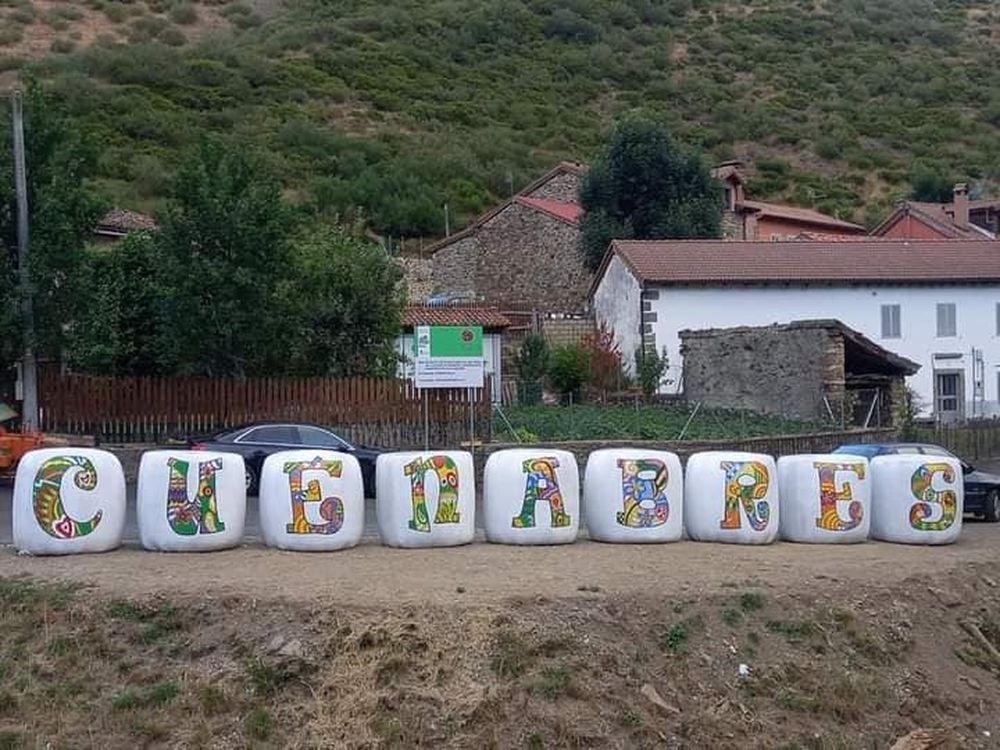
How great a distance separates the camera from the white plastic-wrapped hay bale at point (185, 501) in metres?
15.3

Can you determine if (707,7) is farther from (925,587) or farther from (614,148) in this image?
(925,587)

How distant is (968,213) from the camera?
59.0m

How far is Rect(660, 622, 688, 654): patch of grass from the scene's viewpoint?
12898mm

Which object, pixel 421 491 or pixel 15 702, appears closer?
pixel 15 702

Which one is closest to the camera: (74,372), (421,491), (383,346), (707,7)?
(421,491)

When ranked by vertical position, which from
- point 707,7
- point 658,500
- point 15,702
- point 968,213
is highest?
point 707,7

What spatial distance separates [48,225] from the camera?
27.6 m

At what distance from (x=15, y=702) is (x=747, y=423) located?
24463 mm

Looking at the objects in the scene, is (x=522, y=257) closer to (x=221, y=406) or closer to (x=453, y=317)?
(x=453, y=317)

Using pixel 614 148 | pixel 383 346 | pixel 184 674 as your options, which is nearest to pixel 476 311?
pixel 383 346

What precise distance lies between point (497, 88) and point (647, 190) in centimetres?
4070

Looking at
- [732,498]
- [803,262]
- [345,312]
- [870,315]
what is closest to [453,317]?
[345,312]

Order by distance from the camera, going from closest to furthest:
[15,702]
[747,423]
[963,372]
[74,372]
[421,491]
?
1. [15,702]
2. [421,491]
3. [74,372]
4. [747,423]
5. [963,372]

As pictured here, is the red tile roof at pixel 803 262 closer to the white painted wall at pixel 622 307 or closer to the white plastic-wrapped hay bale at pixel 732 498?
the white painted wall at pixel 622 307
